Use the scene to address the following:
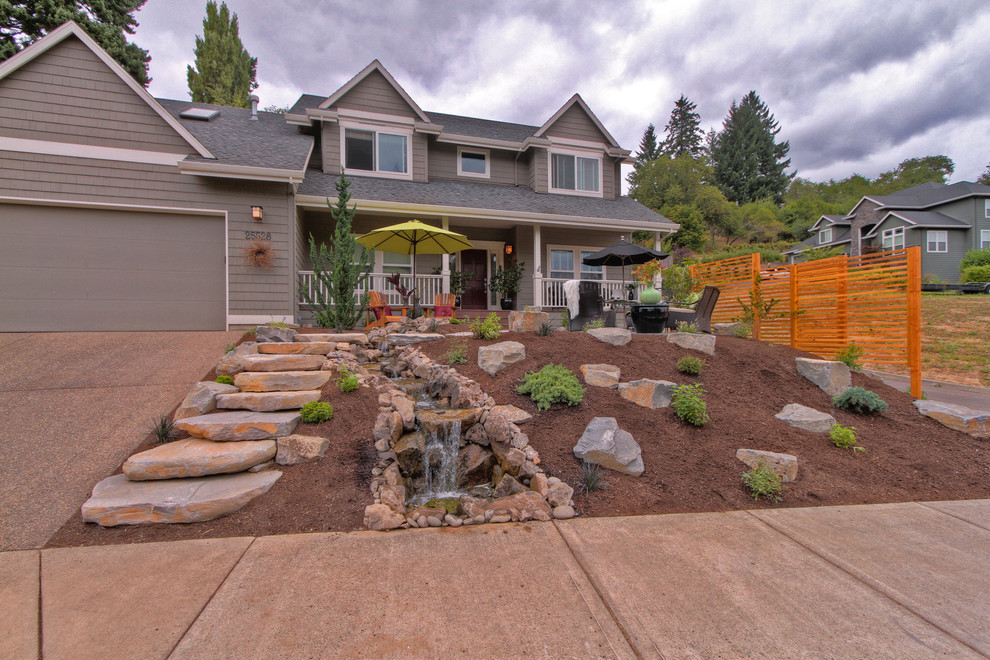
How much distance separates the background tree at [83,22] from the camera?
11.3 m

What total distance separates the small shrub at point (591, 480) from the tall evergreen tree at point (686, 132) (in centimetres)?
5241

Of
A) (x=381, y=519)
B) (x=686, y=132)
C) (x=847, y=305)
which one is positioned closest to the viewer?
(x=381, y=519)

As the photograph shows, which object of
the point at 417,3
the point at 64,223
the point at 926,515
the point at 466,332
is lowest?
the point at 926,515

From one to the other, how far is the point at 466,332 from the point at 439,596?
15.4ft

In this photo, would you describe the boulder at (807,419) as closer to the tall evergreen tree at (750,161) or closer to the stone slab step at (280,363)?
the stone slab step at (280,363)

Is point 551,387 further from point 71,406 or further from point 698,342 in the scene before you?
point 71,406

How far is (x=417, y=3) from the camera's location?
9.51 m

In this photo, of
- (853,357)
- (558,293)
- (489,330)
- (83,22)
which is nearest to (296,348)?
(489,330)

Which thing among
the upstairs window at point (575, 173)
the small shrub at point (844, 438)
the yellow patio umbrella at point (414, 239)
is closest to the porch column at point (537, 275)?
the yellow patio umbrella at point (414, 239)

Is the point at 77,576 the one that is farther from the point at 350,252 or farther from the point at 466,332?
the point at 350,252

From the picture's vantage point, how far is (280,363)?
4.61 meters

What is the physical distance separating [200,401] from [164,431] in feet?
1.25

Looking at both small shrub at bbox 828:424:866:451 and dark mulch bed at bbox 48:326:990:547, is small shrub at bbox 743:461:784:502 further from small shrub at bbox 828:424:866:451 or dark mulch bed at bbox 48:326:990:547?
small shrub at bbox 828:424:866:451

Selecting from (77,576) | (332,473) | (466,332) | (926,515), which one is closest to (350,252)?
(466,332)
